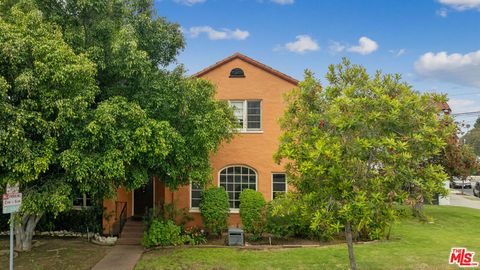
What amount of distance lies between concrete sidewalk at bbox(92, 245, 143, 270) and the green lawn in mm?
339

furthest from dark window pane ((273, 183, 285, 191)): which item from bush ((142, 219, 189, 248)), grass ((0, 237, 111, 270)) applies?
grass ((0, 237, 111, 270))

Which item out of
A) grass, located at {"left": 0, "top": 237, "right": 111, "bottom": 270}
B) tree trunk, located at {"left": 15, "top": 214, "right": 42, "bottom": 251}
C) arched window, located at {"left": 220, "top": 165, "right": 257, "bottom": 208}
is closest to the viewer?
grass, located at {"left": 0, "top": 237, "right": 111, "bottom": 270}

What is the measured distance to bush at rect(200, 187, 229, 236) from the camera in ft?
48.0

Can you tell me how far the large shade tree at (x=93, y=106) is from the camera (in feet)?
29.6

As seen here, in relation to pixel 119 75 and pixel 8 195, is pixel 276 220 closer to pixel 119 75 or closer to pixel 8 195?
pixel 119 75

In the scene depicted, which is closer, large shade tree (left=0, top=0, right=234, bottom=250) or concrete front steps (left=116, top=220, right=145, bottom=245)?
large shade tree (left=0, top=0, right=234, bottom=250)

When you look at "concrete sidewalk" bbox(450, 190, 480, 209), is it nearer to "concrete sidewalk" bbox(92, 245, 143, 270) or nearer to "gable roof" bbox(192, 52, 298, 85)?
"gable roof" bbox(192, 52, 298, 85)

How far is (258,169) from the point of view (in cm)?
1631

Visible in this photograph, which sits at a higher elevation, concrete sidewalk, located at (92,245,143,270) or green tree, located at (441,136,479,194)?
green tree, located at (441,136,479,194)

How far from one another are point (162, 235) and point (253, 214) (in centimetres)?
350

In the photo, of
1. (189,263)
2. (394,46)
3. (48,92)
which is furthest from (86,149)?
(394,46)

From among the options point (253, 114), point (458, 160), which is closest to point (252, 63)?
point (253, 114)

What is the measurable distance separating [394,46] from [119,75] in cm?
1168

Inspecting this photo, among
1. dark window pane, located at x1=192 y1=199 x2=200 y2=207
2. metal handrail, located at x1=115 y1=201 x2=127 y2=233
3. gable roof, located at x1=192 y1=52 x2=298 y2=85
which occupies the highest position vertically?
gable roof, located at x1=192 y1=52 x2=298 y2=85
